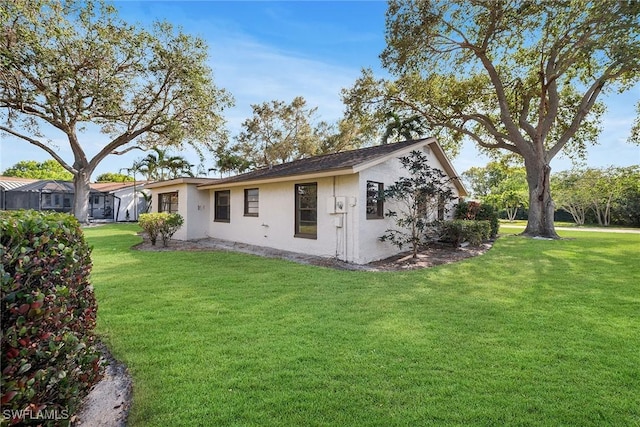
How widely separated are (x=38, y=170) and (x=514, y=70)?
209ft

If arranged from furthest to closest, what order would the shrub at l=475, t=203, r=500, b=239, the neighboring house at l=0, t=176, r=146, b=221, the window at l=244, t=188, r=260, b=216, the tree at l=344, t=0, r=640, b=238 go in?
the neighboring house at l=0, t=176, r=146, b=221
the shrub at l=475, t=203, r=500, b=239
the tree at l=344, t=0, r=640, b=238
the window at l=244, t=188, r=260, b=216

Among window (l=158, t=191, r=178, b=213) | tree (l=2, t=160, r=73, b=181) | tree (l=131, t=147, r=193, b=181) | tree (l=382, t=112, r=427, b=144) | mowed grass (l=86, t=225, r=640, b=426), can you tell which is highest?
tree (l=2, t=160, r=73, b=181)

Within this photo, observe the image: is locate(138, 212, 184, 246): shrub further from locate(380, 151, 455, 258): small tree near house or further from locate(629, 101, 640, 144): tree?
locate(629, 101, 640, 144): tree

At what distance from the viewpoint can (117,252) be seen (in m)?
10.1

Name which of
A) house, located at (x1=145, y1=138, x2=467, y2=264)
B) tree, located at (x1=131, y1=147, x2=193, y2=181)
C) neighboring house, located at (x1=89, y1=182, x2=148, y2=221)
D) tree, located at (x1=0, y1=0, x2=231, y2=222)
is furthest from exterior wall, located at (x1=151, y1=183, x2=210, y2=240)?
neighboring house, located at (x1=89, y1=182, x2=148, y2=221)

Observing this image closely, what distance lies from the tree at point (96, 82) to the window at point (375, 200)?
15060mm

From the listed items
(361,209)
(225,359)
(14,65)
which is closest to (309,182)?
(361,209)

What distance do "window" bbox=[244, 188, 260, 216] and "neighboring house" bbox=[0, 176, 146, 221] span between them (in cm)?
2229

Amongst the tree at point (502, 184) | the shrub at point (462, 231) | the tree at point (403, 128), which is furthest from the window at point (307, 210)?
the tree at point (502, 184)

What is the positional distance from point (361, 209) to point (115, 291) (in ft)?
19.3

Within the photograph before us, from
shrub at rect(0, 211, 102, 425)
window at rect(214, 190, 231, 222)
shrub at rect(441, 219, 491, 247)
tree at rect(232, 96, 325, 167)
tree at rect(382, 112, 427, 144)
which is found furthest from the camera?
tree at rect(232, 96, 325, 167)

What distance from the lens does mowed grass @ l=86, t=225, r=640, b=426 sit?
2.40 meters

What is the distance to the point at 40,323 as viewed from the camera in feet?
5.67

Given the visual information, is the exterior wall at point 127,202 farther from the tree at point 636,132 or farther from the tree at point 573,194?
the tree at point 573,194
